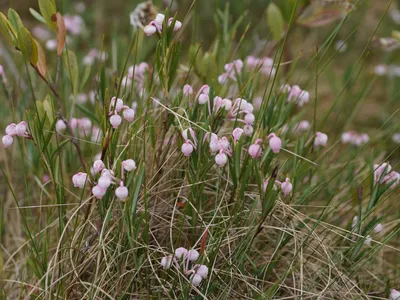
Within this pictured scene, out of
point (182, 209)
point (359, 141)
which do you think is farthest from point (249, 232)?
point (359, 141)

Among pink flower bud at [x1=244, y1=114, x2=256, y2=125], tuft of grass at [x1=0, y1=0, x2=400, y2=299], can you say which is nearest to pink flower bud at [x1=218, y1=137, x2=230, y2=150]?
tuft of grass at [x1=0, y1=0, x2=400, y2=299]

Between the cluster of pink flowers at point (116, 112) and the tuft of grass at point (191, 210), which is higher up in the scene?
the cluster of pink flowers at point (116, 112)

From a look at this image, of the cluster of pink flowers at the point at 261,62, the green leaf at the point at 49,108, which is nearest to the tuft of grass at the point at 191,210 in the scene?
the green leaf at the point at 49,108

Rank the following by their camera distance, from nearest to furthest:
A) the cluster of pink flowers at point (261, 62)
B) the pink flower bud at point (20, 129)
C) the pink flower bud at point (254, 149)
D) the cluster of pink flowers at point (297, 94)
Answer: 1. the pink flower bud at point (254, 149)
2. the pink flower bud at point (20, 129)
3. the cluster of pink flowers at point (297, 94)
4. the cluster of pink flowers at point (261, 62)

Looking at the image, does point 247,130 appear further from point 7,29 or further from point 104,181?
point 7,29

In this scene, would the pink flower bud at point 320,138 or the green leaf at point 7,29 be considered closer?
the green leaf at point 7,29

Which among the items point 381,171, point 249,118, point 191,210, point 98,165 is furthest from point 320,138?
point 98,165

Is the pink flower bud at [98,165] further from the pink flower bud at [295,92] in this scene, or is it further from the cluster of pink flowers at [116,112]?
the pink flower bud at [295,92]
